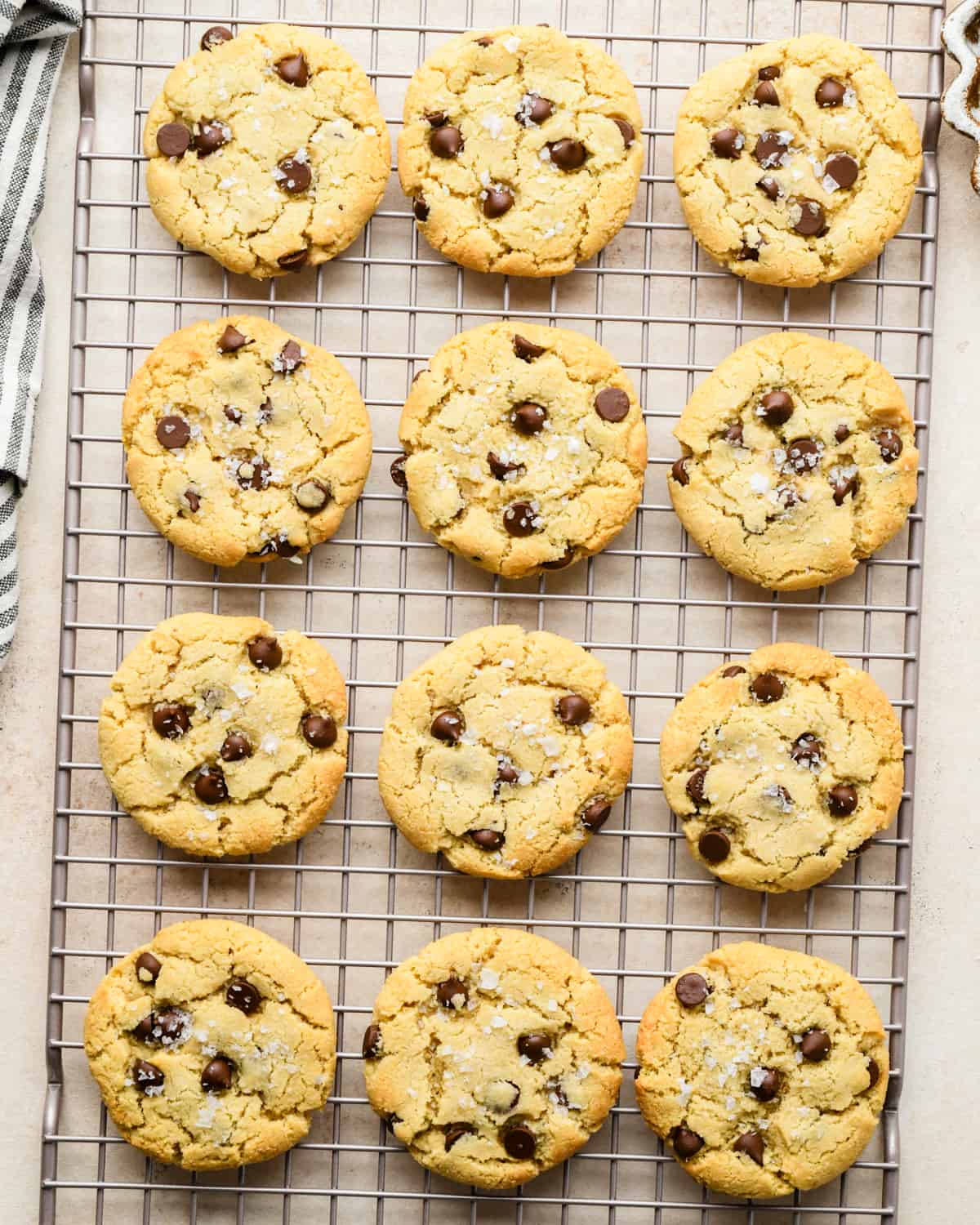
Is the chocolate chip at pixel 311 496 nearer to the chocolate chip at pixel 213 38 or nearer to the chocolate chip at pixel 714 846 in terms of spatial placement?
the chocolate chip at pixel 213 38

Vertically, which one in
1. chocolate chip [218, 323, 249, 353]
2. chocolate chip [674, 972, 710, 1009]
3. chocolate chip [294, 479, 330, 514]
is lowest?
chocolate chip [674, 972, 710, 1009]

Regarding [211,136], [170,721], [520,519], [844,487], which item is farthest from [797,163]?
[170,721]

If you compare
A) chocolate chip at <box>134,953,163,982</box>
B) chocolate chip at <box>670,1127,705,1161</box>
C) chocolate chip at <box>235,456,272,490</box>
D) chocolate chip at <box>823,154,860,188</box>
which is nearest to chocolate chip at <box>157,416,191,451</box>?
chocolate chip at <box>235,456,272,490</box>

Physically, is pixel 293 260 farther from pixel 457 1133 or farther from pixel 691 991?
pixel 457 1133

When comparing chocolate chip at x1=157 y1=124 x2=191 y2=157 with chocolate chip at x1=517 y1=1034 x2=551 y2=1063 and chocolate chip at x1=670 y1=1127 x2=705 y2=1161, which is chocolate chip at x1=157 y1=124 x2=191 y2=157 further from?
chocolate chip at x1=670 y1=1127 x2=705 y2=1161

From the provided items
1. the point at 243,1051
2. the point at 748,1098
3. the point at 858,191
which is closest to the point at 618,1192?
the point at 748,1098
